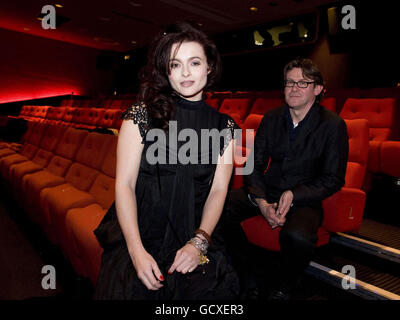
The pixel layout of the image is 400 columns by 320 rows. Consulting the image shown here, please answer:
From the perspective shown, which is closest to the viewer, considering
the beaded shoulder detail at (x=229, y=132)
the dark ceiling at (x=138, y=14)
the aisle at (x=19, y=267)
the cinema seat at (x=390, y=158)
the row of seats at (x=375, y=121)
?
the beaded shoulder detail at (x=229, y=132)

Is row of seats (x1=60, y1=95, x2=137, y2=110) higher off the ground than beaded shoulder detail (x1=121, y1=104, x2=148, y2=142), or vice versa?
row of seats (x1=60, y1=95, x2=137, y2=110)

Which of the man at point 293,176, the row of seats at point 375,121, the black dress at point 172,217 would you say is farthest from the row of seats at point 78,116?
the black dress at point 172,217

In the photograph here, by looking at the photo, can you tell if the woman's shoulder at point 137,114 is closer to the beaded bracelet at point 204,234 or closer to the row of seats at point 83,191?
the beaded bracelet at point 204,234

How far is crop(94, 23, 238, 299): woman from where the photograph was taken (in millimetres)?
981

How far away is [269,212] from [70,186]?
1.82m

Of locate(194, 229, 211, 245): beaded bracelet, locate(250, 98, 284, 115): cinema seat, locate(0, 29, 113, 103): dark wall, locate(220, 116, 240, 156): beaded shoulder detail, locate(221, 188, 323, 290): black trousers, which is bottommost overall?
locate(221, 188, 323, 290): black trousers

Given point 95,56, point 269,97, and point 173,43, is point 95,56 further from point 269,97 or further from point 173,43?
point 173,43

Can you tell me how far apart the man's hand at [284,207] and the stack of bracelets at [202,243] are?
0.60m

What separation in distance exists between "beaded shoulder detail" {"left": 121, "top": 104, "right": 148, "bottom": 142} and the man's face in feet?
3.40

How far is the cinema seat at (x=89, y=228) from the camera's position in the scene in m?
1.51

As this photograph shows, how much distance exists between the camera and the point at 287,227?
4.61ft

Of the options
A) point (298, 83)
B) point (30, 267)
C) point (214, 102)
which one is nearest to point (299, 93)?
point (298, 83)

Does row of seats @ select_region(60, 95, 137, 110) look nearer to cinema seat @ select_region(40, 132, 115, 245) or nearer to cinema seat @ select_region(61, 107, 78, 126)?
cinema seat @ select_region(61, 107, 78, 126)

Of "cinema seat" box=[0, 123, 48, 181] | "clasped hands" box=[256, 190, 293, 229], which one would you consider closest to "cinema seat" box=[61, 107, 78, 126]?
"cinema seat" box=[0, 123, 48, 181]
